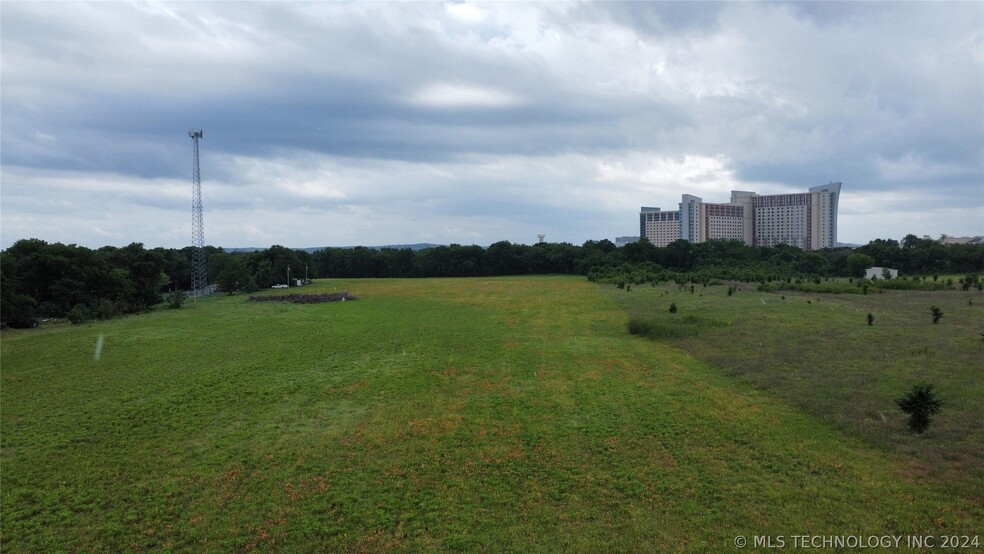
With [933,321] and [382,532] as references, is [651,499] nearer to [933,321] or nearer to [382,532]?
[382,532]

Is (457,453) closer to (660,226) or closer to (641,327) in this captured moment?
(641,327)

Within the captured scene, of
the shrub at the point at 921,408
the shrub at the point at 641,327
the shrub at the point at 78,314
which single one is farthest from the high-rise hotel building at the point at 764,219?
the shrub at the point at 921,408

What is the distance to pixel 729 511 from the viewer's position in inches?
335

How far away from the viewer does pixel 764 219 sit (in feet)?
564

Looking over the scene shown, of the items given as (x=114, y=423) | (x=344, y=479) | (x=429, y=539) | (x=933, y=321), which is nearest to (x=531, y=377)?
(x=344, y=479)

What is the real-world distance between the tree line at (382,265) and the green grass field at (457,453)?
1745 cm

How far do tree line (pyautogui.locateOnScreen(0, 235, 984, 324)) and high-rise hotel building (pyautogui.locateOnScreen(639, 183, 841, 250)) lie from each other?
195 feet

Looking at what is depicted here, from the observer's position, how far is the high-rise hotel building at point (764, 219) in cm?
15962

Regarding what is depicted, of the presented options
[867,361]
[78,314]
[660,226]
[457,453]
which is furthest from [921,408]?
[660,226]

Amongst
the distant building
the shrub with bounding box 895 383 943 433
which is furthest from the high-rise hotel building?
the shrub with bounding box 895 383 943 433

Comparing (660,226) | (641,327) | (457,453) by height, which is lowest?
(457,453)

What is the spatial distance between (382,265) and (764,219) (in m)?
132

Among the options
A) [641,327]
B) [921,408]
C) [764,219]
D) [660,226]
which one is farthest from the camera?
[660,226]

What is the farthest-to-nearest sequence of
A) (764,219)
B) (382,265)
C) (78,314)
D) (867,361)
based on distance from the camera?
(764,219)
(382,265)
(78,314)
(867,361)
